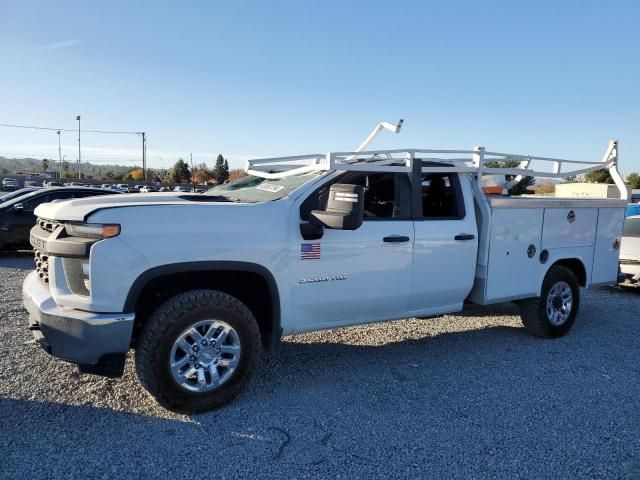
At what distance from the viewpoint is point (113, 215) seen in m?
3.31

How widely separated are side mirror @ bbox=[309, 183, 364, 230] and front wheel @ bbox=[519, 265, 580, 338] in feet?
9.94

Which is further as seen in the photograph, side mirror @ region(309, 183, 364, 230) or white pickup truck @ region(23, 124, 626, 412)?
side mirror @ region(309, 183, 364, 230)

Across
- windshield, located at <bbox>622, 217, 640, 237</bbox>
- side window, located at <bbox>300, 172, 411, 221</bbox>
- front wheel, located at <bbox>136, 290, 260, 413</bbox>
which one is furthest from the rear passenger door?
windshield, located at <bbox>622, 217, 640, 237</bbox>

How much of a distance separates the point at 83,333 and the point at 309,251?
1.68 m

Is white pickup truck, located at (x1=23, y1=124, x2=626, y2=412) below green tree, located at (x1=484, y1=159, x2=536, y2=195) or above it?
below

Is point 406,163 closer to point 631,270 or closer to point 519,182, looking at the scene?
point 519,182

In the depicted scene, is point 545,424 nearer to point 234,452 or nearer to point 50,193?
point 234,452

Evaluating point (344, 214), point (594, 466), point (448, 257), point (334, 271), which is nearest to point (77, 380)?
point (334, 271)

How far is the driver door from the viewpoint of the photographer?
13.2 ft

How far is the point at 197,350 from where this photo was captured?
3602 mm

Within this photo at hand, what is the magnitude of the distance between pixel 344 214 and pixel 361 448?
158 cm

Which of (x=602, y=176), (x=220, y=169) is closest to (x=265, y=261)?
(x=602, y=176)

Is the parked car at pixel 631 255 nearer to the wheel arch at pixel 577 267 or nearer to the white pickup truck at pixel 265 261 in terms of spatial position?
the wheel arch at pixel 577 267

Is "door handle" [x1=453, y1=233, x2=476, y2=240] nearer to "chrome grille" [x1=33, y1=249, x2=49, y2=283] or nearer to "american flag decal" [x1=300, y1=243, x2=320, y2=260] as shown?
"american flag decal" [x1=300, y1=243, x2=320, y2=260]
